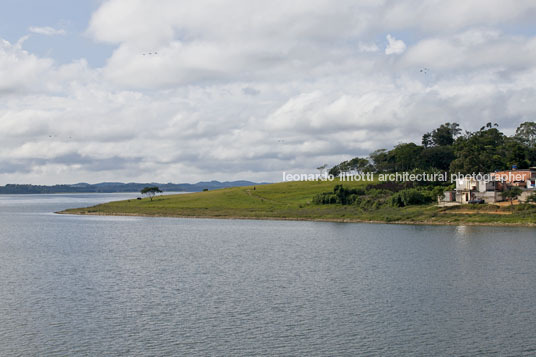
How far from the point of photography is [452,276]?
57.4 m

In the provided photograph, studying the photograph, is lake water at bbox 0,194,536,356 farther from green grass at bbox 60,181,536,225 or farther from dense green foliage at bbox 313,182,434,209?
dense green foliage at bbox 313,182,434,209

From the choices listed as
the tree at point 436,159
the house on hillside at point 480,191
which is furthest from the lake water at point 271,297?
the tree at point 436,159

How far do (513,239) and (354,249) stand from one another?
26.0 metres

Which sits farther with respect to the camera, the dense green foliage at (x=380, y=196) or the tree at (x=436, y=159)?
the tree at (x=436, y=159)

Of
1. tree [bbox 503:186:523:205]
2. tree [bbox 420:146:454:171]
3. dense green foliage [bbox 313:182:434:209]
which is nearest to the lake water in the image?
tree [bbox 503:186:523:205]

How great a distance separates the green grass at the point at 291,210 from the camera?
378 ft

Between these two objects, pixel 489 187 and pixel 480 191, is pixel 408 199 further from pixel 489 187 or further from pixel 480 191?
pixel 489 187

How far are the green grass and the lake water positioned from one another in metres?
27.3

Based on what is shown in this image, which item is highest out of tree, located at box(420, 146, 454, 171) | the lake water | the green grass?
tree, located at box(420, 146, 454, 171)

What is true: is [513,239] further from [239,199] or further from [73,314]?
[239,199]

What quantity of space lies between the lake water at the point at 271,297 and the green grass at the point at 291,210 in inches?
1076

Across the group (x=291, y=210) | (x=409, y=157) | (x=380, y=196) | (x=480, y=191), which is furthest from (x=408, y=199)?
(x=409, y=157)

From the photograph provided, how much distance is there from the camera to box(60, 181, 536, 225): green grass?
378ft

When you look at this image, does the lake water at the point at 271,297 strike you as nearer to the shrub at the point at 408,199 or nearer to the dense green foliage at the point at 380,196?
the shrub at the point at 408,199
